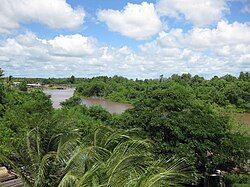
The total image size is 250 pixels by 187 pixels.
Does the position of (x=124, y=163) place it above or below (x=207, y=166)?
above

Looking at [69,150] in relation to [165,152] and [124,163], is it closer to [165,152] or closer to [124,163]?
[124,163]

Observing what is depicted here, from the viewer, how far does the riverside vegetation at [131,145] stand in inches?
291

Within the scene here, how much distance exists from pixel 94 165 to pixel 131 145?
1497mm

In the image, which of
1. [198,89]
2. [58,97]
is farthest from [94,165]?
[58,97]

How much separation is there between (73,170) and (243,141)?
1563cm

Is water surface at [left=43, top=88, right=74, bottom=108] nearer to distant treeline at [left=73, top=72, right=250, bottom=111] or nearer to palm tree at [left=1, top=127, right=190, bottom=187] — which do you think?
distant treeline at [left=73, top=72, right=250, bottom=111]

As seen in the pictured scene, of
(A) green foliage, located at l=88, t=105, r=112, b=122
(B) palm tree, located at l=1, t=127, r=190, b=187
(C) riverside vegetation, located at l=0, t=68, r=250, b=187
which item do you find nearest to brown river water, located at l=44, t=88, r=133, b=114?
(A) green foliage, located at l=88, t=105, r=112, b=122

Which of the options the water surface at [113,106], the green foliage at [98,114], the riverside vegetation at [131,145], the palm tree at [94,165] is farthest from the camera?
the water surface at [113,106]

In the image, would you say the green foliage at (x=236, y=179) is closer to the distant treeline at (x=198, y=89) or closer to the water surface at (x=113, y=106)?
the distant treeline at (x=198, y=89)

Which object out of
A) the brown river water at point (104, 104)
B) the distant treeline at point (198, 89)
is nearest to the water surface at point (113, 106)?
the brown river water at point (104, 104)

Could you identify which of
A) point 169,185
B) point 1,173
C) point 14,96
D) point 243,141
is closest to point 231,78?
point 14,96

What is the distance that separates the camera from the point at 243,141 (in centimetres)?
2138

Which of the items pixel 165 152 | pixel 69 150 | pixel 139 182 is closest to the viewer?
pixel 139 182

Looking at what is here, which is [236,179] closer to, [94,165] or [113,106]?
[94,165]
